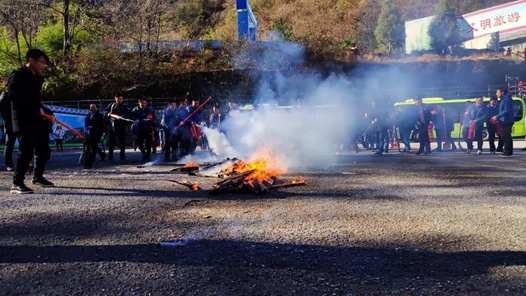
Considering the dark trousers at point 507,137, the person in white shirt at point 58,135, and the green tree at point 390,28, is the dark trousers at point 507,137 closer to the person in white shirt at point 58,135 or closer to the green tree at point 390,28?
the person in white shirt at point 58,135

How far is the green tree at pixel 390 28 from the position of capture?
4509 centimetres

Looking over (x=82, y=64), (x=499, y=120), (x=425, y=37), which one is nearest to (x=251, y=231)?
(x=499, y=120)

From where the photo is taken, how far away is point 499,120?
12.6m

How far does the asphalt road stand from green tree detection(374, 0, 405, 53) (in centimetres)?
3988

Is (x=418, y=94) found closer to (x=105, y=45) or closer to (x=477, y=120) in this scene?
(x=477, y=120)

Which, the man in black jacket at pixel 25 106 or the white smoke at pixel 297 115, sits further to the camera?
the white smoke at pixel 297 115

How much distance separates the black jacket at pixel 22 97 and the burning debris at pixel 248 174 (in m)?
2.63

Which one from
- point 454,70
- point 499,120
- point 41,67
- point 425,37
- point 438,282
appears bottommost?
point 438,282

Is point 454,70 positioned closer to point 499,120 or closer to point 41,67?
point 499,120

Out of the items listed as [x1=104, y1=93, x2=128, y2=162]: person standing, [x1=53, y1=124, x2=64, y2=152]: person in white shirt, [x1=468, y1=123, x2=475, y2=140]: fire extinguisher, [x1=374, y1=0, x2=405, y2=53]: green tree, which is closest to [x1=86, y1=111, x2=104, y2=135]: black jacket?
[x1=104, y1=93, x2=128, y2=162]: person standing

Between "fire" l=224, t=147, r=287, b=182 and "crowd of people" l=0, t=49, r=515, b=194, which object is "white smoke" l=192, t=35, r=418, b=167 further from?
"fire" l=224, t=147, r=287, b=182

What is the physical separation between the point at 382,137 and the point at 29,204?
1157cm

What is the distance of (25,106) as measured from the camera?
676 cm

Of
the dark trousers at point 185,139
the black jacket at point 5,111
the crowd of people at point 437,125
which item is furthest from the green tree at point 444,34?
the black jacket at point 5,111
